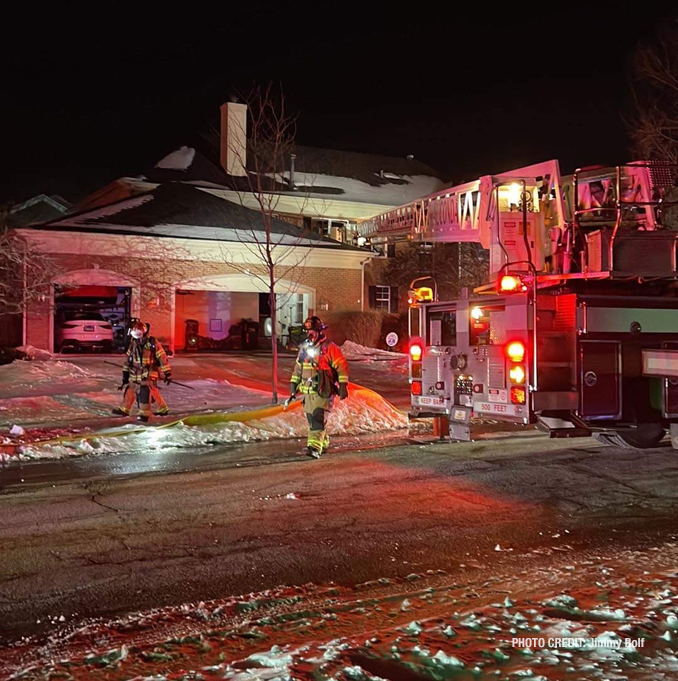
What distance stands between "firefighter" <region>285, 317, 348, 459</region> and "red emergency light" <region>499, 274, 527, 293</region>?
240 cm

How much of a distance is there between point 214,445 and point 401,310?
2458 centimetres

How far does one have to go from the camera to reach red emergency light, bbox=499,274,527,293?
779 centimetres

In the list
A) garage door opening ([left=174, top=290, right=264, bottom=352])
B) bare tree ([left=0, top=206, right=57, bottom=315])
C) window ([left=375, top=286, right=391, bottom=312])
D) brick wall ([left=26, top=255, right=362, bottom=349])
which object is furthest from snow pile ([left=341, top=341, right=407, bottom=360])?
bare tree ([left=0, top=206, right=57, bottom=315])

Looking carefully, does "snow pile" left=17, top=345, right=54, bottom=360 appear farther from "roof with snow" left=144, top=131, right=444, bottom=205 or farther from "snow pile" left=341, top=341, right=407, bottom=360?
"roof with snow" left=144, top=131, right=444, bottom=205

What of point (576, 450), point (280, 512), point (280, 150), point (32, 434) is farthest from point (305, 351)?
point (280, 150)

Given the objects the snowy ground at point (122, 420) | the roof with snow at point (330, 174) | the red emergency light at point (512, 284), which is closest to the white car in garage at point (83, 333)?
the snowy ground at point (122, 420)

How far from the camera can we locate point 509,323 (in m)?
7.79

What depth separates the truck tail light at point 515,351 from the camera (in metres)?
7.67

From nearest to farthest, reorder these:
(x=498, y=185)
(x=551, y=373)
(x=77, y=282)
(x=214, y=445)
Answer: (x=551, y=373)
(x=498, y=185)
(x=214, y=445)
(x=77, y=282)

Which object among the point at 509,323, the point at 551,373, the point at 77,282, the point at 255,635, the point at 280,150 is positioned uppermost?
the point at 280,150

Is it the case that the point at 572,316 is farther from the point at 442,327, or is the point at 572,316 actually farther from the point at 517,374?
the point at 442,327

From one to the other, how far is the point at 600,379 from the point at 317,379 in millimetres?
3394

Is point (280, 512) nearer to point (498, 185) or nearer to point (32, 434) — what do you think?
point (498, 185)

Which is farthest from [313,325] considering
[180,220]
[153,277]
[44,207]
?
[44,207]
